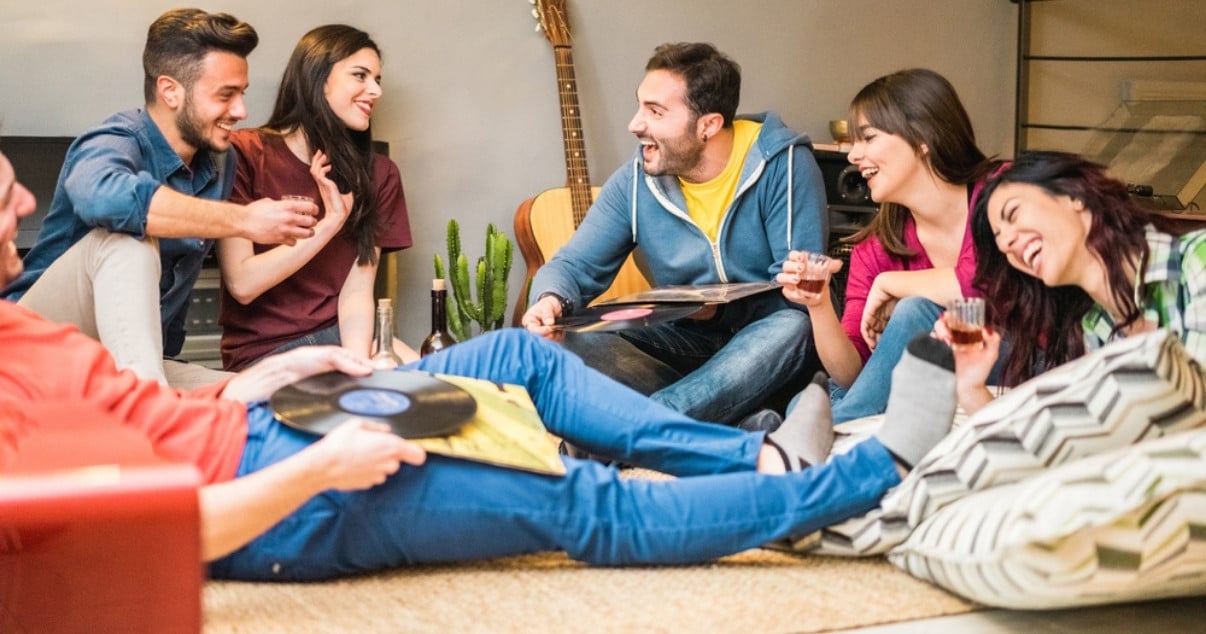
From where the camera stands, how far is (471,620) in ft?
5.41

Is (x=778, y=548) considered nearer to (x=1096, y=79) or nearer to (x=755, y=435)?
(x=755, y=435)

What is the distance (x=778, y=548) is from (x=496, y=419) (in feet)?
1.57

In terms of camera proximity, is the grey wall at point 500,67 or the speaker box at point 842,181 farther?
the speaker box at point 842,181

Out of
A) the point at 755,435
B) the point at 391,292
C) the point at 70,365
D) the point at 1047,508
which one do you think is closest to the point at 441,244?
the point at 391,292

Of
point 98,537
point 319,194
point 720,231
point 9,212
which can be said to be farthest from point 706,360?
point 98,537

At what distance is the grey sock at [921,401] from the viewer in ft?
5.99

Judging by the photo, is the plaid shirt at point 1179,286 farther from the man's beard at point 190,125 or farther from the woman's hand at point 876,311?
the man's beard at point 190,125

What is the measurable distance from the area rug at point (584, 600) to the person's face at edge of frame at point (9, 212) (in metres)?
0.50

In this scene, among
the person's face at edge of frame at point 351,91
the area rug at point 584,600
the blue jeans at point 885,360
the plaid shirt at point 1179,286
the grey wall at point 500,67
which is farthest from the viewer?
the grey wall at point 500,67

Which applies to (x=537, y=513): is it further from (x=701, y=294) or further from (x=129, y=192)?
(x=129, y=192)

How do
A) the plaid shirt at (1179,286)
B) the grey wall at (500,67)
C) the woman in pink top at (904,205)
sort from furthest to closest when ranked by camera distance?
the grey wall at (500,67)
the woman in pink top at (904,205)
the plaid shirt at (1179,286)

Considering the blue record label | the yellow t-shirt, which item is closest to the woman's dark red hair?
the yellow t-shirt

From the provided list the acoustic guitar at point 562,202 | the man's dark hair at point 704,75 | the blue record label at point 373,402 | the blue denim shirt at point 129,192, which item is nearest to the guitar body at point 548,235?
the acoustic guitar at point 562,202

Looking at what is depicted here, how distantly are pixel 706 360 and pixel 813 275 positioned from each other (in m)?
0.64
